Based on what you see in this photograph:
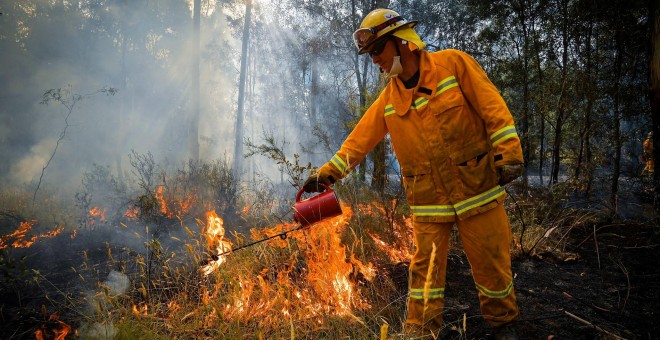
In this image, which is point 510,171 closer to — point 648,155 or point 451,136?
point 451,136

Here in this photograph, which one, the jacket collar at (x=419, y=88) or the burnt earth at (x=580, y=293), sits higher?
the jacket collar at (x=419, y=88)

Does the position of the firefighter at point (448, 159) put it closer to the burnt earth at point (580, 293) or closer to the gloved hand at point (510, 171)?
the gloved hand at point (510, 171)

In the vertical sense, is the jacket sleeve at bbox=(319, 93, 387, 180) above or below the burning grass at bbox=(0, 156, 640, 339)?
above

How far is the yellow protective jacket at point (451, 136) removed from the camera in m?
2.05

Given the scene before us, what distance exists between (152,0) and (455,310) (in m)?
26.1

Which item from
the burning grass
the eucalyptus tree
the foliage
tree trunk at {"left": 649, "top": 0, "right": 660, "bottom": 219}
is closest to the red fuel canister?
the burning grass

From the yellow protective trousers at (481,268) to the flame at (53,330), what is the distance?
2317 millimetres

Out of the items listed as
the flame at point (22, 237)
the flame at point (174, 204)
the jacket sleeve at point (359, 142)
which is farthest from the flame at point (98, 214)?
the jacket sleeve at point (359, 142)

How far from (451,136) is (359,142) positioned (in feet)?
2.31

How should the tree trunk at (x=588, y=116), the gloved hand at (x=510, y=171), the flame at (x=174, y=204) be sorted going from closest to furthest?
the gloved hand at (x=510, y=171)
the flame at (x=174, y=204)
the tree trunk at (x=588, y=116)

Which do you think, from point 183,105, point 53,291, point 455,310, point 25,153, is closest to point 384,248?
point 455,310

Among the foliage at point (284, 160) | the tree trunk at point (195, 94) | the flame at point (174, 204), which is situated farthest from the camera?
the tree trunk at point (195, 94)

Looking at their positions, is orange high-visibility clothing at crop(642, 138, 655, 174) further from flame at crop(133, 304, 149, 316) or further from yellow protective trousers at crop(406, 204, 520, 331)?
flame at crop(133, 304, 149, 316)

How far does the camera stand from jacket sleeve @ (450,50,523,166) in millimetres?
1921
